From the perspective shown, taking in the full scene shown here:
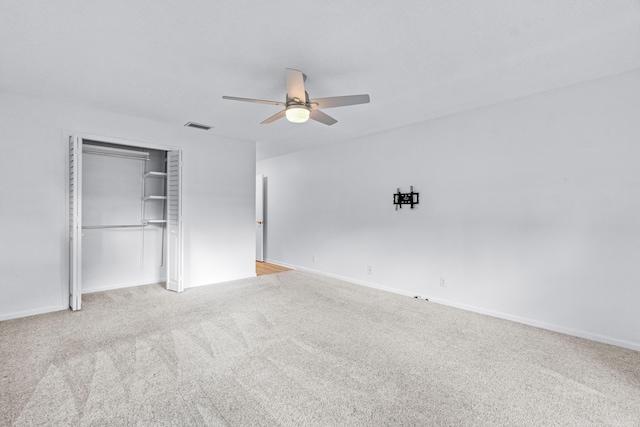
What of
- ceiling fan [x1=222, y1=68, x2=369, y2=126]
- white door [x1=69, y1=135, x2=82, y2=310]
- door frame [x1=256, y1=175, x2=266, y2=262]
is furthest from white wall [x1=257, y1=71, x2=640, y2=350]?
white door [x1=69, y1=135, x2=82, y2=310]

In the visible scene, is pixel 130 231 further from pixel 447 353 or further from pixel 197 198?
pixel 447 353

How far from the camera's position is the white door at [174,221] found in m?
4.56

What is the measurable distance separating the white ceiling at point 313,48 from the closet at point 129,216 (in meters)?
1.11

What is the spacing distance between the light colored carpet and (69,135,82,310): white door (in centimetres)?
26

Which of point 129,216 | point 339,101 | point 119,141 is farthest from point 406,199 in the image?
point 129,216

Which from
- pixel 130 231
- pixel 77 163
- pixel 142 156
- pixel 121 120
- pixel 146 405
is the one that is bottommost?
pixel 146 405

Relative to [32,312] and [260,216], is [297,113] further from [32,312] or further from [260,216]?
[260,216]

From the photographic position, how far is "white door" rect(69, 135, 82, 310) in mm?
3621

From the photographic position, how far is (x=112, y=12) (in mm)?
2008

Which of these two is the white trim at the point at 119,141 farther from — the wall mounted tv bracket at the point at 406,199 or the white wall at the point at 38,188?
the wall mounted tv bracket at the point at 406,199

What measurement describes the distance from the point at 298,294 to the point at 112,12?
3643 mm

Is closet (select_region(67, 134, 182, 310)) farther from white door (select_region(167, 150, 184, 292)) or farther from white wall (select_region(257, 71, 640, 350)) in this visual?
white wall (select_region(257, 71, 640, 350))

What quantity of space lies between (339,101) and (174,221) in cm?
326

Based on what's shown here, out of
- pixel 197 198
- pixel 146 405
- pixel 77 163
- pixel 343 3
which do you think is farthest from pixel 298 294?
pixel 343 3
